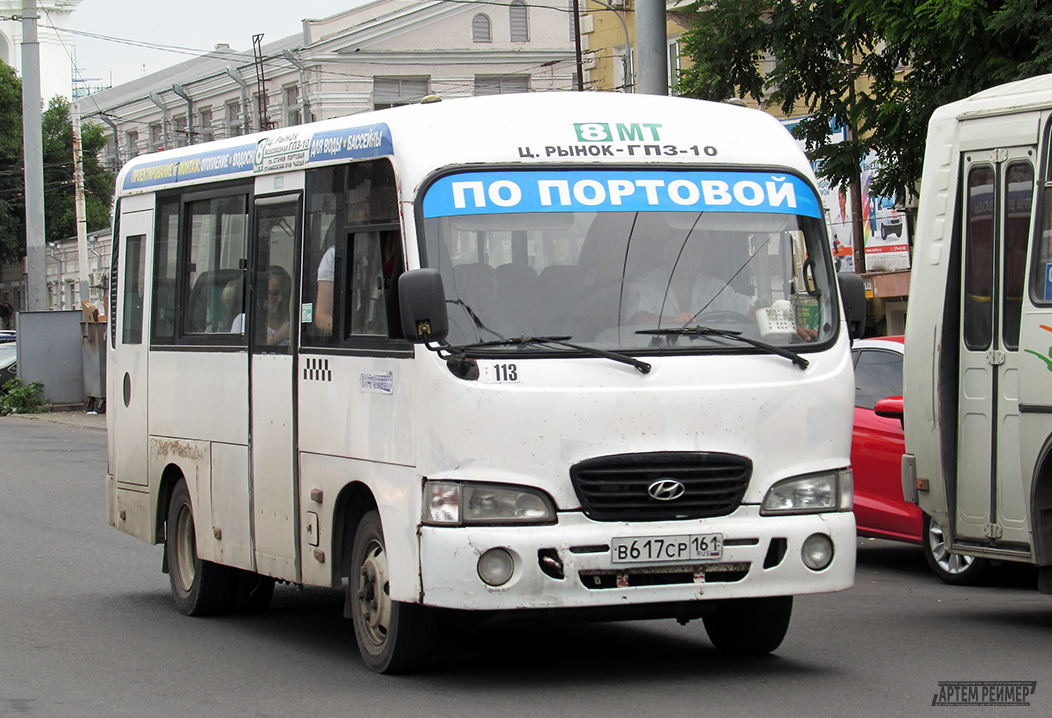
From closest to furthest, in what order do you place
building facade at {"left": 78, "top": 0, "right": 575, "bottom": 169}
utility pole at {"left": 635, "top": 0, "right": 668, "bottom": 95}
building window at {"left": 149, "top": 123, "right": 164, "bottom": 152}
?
1. utility pole at {"left": 635, "top": 0, "right": 668, "bottom": 95}
2. building facade at {"left": 78, "top": 0, "right": 575, "bottom": 169}
3. building window at {"left": 149, "top": 123, "right": 164, "bottom": 152}

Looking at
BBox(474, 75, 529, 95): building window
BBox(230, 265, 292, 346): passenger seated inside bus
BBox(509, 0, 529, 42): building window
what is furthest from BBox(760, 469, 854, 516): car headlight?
BBox(509, 0, 529, 42): building window

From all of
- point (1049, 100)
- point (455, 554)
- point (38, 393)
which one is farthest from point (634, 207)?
point (38, 393)

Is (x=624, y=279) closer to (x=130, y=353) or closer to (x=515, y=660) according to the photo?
(x=515, y=660)

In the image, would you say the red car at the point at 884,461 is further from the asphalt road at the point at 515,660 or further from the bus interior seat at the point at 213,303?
the bus interior seat at the point at 213,303

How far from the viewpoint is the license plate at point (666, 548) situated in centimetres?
699

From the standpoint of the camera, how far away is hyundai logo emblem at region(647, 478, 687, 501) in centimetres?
707

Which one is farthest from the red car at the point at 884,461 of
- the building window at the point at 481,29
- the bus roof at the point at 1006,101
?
the building window at the point at 481,29

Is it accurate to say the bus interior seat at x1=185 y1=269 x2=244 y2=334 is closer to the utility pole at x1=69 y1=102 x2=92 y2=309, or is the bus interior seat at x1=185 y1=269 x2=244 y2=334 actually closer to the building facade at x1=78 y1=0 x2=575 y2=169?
the utility pole at x1=69 y1=102 x2=92 y2=309

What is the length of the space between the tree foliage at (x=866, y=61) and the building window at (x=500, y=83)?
1334 inches

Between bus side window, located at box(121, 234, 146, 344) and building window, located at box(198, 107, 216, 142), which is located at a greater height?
building window, located at box(198, 107, 216, 142)

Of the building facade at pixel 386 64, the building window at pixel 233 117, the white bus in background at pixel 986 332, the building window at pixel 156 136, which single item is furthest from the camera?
the building window at pixel 156 136

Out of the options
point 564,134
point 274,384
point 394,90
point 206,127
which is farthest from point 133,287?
point 206,127

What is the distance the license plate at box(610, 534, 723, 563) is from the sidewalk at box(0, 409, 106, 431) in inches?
948

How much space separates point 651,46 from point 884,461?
655cm
